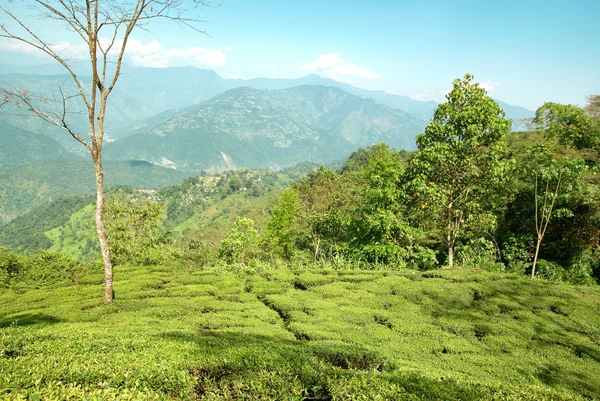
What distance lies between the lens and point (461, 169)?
13430 millimetres

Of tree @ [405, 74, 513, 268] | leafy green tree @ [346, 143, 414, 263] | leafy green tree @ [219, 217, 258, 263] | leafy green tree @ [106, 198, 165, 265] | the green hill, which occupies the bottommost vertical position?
the green hill

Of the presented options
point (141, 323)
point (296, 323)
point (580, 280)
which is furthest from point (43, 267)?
point (580, 280)

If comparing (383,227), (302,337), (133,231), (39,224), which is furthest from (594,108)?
(39,224)

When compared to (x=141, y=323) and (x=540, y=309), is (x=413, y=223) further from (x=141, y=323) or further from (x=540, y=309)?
(x=141, y=323)

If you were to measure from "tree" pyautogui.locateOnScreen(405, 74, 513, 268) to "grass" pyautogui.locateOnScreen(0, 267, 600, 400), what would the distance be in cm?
340

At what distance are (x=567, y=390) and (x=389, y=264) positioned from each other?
8.61m

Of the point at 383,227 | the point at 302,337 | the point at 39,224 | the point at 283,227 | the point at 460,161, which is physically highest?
the point at 460,161

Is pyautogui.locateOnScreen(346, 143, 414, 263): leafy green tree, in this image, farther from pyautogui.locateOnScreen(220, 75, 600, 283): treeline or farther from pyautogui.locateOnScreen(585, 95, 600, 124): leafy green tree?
pyautogui.locateOnScreen(585, 95, 600, 124): leafy green tree

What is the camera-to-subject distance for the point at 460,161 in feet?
43.3

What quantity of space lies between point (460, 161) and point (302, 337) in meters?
9.73

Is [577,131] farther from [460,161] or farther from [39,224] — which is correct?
[39,224]

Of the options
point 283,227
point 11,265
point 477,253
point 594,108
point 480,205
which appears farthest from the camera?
point 283,227

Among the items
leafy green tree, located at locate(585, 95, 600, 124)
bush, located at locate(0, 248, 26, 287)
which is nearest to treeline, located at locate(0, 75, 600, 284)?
leafy green tree, located at locate(585, 95, 600, 124)

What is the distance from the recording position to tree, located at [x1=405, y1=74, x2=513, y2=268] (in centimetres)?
1250
